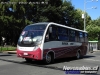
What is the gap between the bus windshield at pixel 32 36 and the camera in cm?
1508

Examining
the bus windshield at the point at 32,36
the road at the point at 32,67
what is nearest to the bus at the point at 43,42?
the bus windshield at the point at 32,36

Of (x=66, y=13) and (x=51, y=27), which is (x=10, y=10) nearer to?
(x=66, y=13)

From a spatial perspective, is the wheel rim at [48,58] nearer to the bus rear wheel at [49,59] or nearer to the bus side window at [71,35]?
the bus rear wheel at [49,59]

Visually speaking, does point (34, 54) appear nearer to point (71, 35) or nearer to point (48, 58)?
point (48, 58)

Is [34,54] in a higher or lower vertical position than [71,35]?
lower

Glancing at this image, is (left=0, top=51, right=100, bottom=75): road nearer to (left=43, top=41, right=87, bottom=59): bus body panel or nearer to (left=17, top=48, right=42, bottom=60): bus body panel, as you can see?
(left=17, top=48, right=42, bottom=60): bus body panel

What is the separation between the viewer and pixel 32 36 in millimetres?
15367

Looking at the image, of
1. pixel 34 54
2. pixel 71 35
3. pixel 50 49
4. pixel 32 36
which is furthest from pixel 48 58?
pixel 71 35

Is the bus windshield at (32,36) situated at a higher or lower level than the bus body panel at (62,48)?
higher

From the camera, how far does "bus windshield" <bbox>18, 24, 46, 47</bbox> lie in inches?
594

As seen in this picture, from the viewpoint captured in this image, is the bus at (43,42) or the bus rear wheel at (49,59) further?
the bus rear wheel at (49,59)

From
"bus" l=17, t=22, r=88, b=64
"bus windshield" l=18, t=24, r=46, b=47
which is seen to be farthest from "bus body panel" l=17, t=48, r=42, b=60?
"bus windshield" l=18, t=24, r=46, b=47

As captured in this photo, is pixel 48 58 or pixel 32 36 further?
pixel 48 58

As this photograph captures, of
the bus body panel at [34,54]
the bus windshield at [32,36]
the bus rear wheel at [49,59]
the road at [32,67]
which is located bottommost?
the road at [32,67]
